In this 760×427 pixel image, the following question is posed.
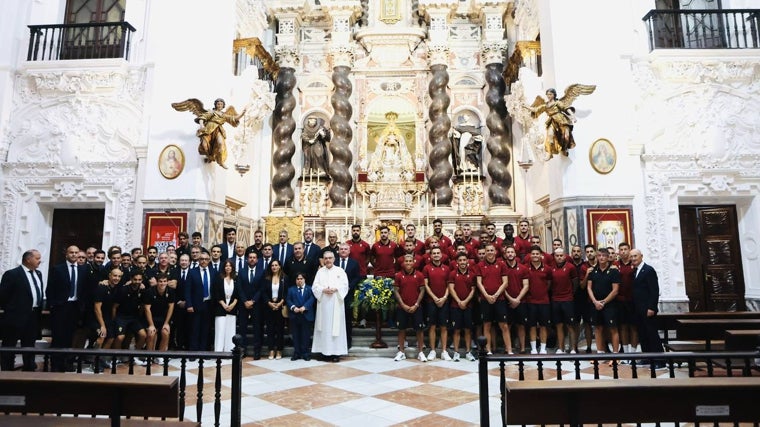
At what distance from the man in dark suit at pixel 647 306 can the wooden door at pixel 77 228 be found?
9.64 metres

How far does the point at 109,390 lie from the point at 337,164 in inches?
388

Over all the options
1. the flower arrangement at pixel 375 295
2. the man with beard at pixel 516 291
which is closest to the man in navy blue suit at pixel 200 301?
the flower arrangement at pixel 375 295

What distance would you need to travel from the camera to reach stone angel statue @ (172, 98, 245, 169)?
866 cm

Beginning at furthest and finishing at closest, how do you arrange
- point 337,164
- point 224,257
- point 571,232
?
point 337,164 < point 571,232 < point 224,257

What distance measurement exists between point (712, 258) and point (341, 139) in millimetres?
8342

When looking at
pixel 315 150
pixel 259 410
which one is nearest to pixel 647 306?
pixel 259 410

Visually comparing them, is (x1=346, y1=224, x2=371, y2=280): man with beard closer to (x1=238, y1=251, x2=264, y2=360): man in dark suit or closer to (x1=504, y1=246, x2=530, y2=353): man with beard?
(x1=238, y1=251, x2=264, y2=360): man in dark suit

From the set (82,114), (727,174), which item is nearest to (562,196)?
(727,174)

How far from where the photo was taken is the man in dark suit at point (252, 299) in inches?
258

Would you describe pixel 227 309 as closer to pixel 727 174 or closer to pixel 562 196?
pixel 562 196

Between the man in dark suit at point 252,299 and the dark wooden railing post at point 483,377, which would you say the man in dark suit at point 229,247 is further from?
the dark wooden railing post at point 483,377

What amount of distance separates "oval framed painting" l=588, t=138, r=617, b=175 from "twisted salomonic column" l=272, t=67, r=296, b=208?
7.08 meters

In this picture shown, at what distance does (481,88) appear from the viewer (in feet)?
42.1

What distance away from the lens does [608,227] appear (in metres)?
8.37
